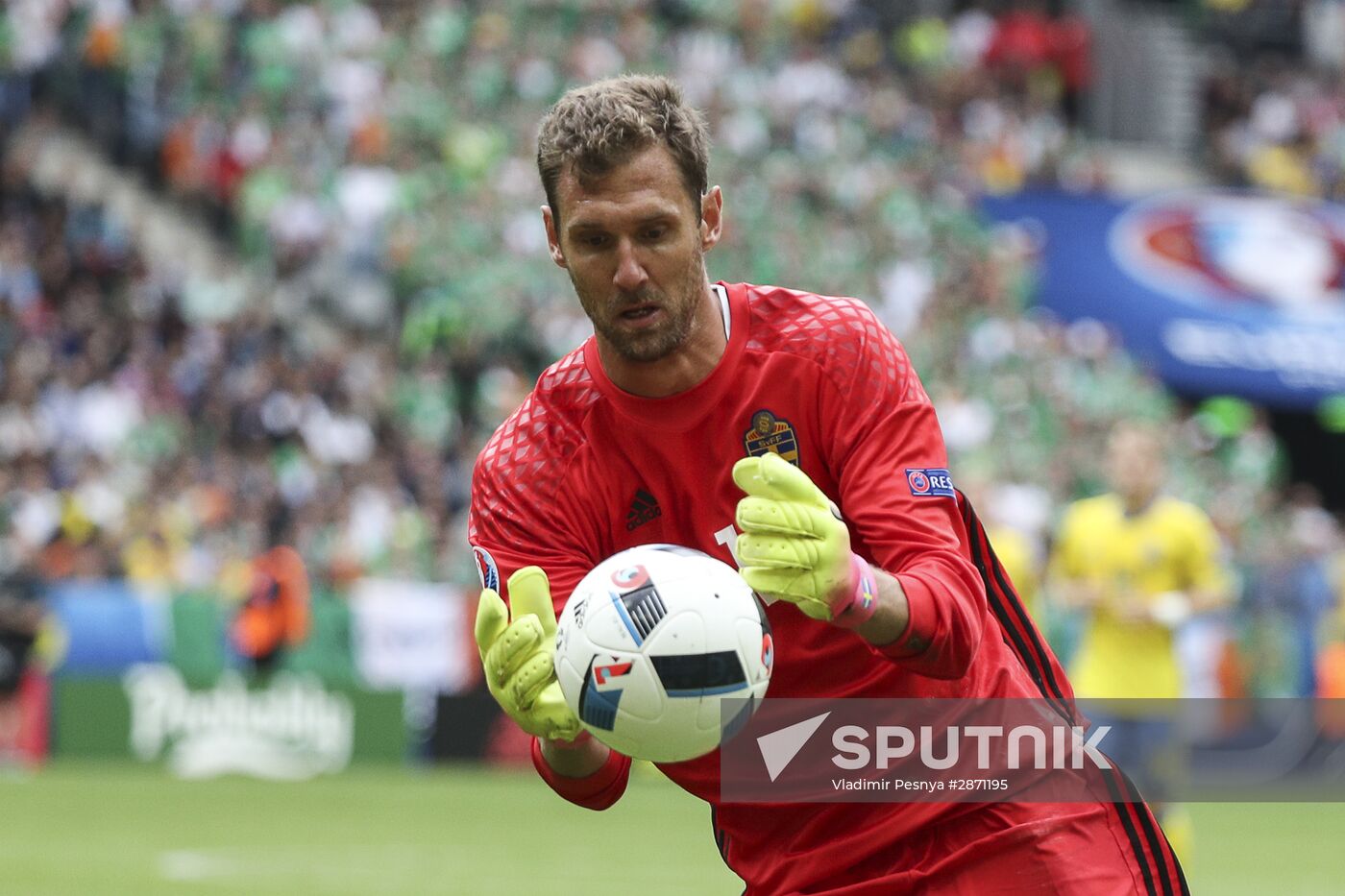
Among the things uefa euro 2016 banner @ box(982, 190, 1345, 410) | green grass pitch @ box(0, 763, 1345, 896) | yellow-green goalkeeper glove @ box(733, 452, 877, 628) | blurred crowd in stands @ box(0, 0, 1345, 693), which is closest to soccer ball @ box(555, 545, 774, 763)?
yellow-green goalkeeper glove @ box(733, 452, 877, 628)

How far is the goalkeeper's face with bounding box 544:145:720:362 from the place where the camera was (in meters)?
4.04

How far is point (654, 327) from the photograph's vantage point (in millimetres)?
4137

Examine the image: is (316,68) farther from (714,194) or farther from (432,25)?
(714,194)

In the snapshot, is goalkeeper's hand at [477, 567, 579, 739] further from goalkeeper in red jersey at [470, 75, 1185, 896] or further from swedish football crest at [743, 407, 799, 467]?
swedish football crest at [743, 407, 799, 467]

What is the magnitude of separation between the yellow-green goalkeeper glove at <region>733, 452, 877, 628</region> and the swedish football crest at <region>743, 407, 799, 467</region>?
471 mm

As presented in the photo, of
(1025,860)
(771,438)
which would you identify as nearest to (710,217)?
(771,438)

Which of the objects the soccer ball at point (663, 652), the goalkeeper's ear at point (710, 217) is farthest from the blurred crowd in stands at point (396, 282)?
the soccer ball at point (663, 652)

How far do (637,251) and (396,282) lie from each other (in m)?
15.7

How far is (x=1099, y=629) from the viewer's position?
1098cm

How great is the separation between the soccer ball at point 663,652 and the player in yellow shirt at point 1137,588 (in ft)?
22.7

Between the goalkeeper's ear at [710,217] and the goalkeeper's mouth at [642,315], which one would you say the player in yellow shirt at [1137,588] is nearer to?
the goalkeeper's ear at [710,217]

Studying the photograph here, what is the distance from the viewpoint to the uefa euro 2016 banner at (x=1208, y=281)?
23.9m

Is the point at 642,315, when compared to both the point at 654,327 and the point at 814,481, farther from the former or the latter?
the point at 814,481

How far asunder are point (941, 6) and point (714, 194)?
24733 millimetres
